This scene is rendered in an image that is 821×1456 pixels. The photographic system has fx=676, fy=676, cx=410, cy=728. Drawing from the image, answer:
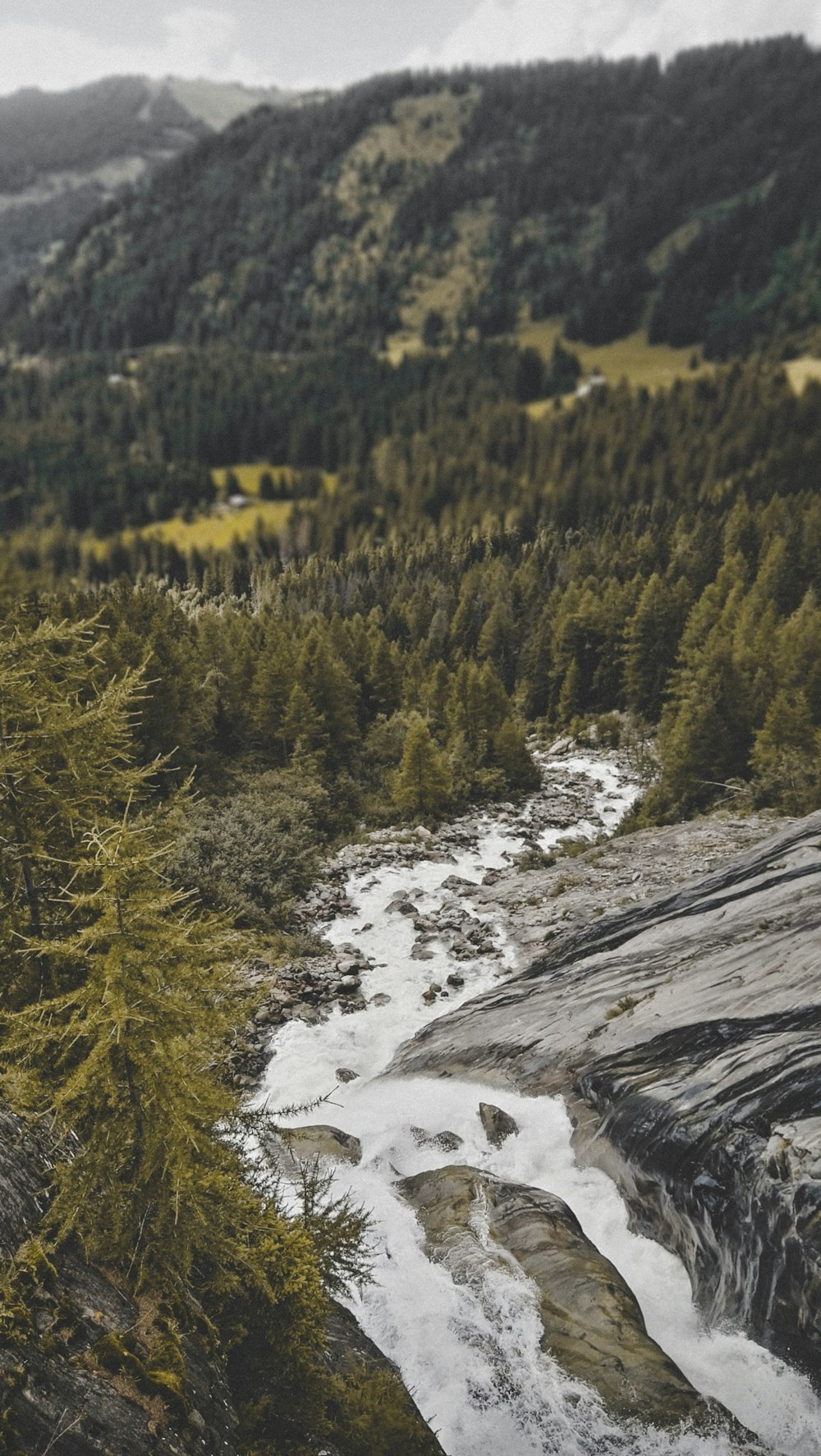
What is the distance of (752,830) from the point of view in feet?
88.9

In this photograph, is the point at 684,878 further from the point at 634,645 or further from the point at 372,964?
the point at 634,645

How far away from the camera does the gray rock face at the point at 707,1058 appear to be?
36.1ft

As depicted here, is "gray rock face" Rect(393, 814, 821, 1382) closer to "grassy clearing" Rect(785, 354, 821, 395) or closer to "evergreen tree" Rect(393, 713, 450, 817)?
"evergreen tree" Rect(393, 713, 450, 817)

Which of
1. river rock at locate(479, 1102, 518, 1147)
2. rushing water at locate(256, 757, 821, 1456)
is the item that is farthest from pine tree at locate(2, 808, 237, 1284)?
river rock at locate(479, 1102, 518, 1147)

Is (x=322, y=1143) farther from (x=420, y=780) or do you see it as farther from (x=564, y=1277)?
(x=420, y=780)

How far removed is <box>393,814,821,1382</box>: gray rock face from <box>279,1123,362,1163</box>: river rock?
9.86 ft

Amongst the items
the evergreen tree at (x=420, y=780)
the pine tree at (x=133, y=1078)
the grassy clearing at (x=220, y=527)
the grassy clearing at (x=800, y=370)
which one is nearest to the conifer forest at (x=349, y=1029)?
the pine tree at (x=133, y=1078)

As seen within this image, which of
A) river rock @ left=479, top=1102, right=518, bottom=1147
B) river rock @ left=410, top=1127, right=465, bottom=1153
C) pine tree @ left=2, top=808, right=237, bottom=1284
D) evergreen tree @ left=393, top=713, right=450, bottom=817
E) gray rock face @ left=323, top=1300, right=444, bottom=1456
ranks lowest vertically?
evergreen tree @ left=393, top=713, right=450, bottom=817

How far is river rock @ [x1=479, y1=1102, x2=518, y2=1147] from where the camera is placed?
15617 mm

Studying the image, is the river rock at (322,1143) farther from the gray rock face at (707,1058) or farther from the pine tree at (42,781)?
the pine tree at (42,781)

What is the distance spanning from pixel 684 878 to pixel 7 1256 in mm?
22359

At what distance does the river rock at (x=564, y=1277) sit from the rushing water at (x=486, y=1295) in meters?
Result: 0.22

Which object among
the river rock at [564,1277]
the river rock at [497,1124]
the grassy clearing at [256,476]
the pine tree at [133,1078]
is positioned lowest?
the river rock at [497,1124]

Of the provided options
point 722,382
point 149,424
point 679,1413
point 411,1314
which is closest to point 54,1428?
point 411,1314
